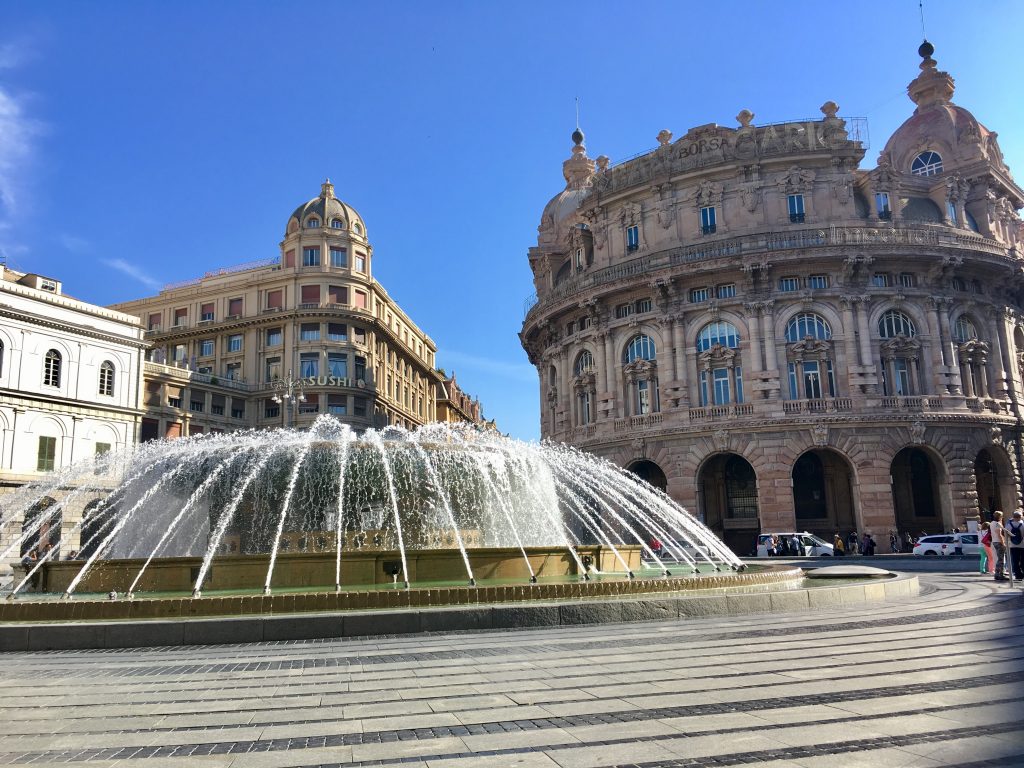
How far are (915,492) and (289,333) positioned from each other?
4099 centimetres

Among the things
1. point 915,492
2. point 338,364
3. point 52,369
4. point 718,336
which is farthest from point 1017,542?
point 338,364

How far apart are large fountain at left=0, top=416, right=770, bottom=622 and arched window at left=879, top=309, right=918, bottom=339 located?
2432 cm

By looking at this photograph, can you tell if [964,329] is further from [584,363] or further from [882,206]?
[584,363]

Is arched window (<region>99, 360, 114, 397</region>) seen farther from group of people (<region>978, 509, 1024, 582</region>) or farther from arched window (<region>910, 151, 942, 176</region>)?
arched window (<region>910, 151, 942, 176</region>)

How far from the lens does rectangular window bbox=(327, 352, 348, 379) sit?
55594 millimetres

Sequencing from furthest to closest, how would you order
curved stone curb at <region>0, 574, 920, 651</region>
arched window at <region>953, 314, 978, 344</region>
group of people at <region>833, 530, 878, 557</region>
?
arched window at <region>953, 314, 978, 344</region> < group of people at <region>833, 530, 878, 557</region> < curved stone curb at <region>0, 574, 920, 651</region>

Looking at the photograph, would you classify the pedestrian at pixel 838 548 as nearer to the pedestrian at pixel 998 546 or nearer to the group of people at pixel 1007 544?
the group of people at pixel 1007 544

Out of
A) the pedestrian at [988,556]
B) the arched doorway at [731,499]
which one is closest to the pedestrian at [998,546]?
the pedestrian at [988,556]

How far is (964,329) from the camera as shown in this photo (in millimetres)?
39219

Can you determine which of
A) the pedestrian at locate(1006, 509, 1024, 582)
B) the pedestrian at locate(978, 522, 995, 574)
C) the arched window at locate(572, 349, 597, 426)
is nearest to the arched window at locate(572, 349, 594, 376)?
the arched window at locate(572, 349, 597, 426)

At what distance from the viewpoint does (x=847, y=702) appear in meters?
6.02

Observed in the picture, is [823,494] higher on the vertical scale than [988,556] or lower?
higher

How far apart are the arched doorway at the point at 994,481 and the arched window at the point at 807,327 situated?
982 cm

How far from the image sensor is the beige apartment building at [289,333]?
54406mm
